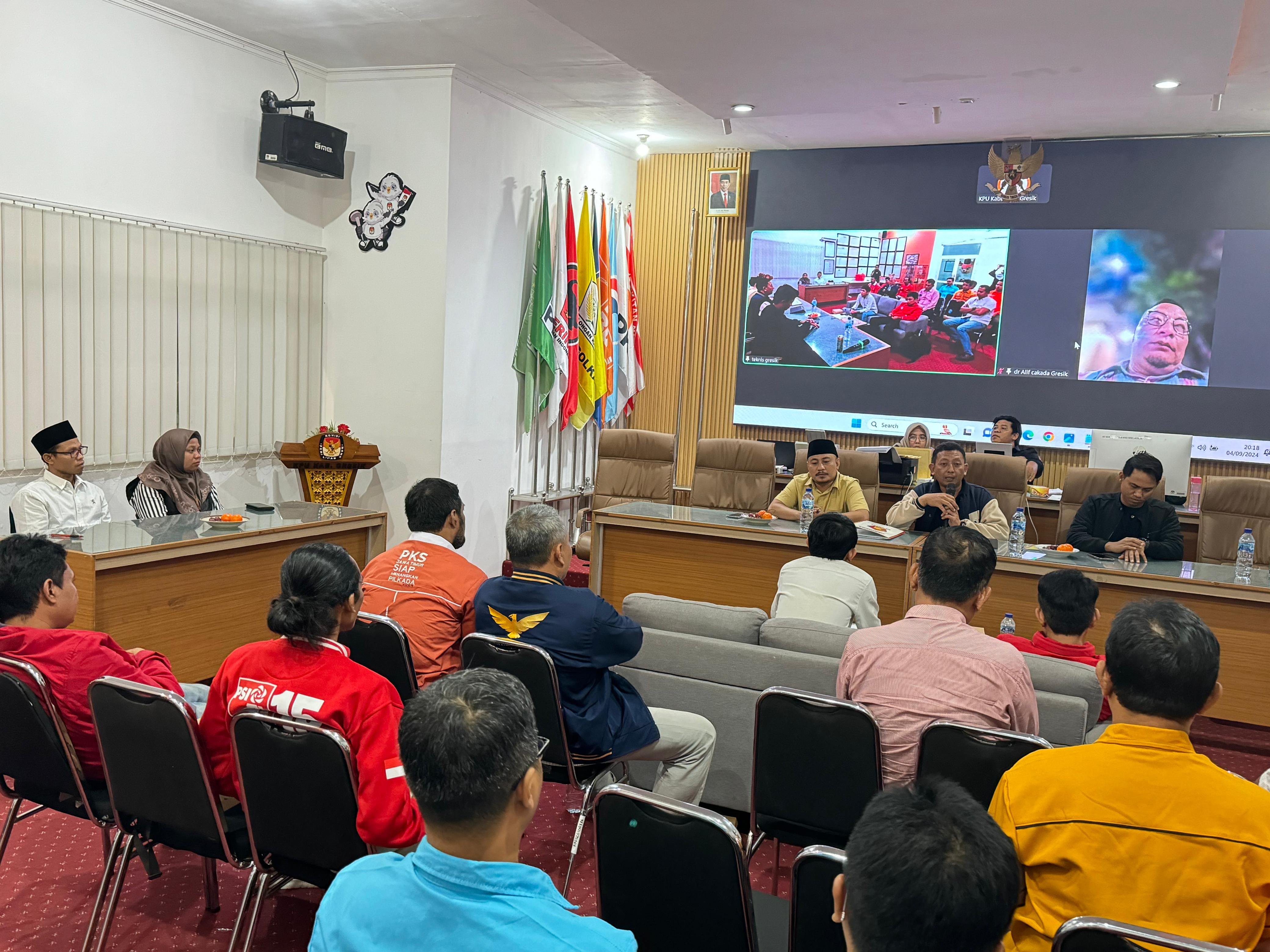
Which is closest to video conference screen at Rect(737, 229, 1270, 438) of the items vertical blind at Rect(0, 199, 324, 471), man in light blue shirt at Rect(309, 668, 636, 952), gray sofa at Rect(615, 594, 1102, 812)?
vertical blind at Rect(0, 199, 324, 471)

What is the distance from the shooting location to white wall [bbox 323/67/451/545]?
6309 millimetres

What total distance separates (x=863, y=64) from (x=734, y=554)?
2648 mm

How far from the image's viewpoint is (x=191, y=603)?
163 inches

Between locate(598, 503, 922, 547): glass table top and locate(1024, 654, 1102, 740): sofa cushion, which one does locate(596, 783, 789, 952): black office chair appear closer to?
locate(1024, 654, 1102, 740): sofa cushion

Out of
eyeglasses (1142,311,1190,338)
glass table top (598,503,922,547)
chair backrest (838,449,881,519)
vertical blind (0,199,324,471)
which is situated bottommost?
glass table top (598,503,922,547)

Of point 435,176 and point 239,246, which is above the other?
point 435,176

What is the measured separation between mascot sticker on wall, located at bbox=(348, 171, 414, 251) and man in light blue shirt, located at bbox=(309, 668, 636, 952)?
5552mm

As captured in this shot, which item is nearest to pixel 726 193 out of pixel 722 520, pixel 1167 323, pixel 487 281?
pixel 487 281

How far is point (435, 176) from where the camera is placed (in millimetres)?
6281

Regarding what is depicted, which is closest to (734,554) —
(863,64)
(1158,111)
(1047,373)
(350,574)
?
(863,64)

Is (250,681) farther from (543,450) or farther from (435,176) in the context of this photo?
(543,450)

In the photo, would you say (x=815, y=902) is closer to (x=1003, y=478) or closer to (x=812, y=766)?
(x=812, y=766)

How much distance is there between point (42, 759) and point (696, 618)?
1.89 metres

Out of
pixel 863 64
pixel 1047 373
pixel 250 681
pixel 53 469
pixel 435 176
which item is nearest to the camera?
pixel 250 681
